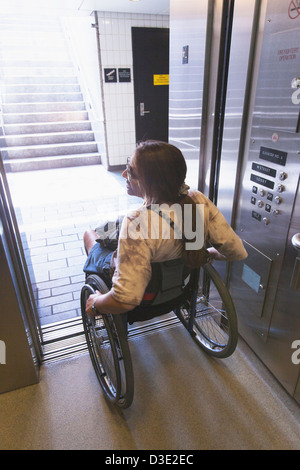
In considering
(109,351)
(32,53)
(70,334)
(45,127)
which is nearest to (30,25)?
(32,53)

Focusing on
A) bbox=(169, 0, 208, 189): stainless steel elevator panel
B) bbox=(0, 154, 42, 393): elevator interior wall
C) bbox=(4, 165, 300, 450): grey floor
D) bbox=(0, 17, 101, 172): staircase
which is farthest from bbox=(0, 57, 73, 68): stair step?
bbox=(0, 154, 42, 393): elevator interior wall

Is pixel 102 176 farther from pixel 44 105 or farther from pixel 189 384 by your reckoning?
pixel 189 384

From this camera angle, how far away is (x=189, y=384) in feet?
5.06

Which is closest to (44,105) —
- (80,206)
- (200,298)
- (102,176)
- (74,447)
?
(102,176)

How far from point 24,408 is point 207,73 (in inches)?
75.1

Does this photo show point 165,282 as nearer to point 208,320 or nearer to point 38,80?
point 208,320

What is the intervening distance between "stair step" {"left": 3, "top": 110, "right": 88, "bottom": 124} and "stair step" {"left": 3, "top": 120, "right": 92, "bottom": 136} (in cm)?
14

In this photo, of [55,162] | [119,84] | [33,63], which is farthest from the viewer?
[33,63]

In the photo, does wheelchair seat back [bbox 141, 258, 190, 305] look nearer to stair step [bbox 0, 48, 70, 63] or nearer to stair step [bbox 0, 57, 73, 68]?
stair step [bbox 0, 57, 73, 68]

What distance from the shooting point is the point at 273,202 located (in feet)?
4.33

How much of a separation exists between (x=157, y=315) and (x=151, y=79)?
440 centimetres

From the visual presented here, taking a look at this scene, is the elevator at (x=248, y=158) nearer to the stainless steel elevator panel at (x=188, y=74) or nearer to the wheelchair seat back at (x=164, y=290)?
the stainless steel elevator panel at (x=188, y=74)

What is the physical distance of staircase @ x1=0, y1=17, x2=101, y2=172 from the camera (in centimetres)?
525

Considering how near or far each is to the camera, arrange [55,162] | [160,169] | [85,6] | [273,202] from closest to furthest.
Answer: [160,169]
[273,202]
[85,6]
[55,162]
